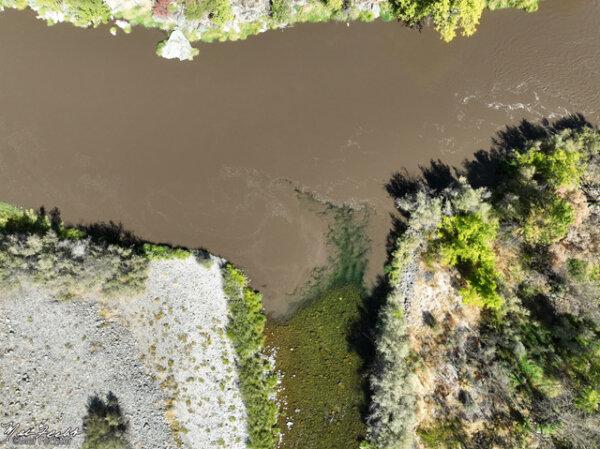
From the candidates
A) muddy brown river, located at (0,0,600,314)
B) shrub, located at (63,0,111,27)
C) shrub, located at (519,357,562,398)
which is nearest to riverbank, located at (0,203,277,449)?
muddy brown river, located at (0,0,600,314)

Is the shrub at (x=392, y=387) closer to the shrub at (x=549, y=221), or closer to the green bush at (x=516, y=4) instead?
the shrub at (x=549, y=221)

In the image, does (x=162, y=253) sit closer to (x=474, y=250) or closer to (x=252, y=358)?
(x=252, y=358)

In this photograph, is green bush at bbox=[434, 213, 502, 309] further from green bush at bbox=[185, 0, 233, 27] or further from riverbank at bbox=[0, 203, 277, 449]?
green bush at bbox=[185, 0, 233, 27]

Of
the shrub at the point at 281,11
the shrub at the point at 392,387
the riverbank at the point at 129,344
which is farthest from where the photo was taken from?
the shrub at the point at 281,11

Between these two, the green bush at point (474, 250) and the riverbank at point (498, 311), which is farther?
the green bush at point (474, 250)

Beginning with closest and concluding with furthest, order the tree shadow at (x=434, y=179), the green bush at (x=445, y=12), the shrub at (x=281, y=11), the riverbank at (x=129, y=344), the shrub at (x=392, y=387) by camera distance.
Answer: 1. the riverbank at (x=129, y=344)
2. the shrub at (x=392, y=387)
3. the green bush at (x=445, y=12)
4. the tree shadow at (x=434, y=179)
5. the shrub at (x=281, y=11)

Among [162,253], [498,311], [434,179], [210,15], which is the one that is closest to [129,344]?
[162,253]

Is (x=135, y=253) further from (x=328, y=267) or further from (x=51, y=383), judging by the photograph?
(x=328, y=267)

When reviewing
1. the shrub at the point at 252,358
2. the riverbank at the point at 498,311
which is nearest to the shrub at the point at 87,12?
the shrub at the point at 252,358
